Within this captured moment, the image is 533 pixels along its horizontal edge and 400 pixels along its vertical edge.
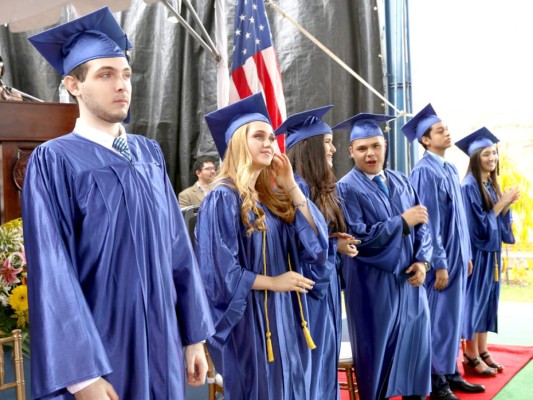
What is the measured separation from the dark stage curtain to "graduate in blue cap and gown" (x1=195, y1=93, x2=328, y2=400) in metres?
5.03

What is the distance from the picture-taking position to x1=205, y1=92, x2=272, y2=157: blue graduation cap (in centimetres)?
304

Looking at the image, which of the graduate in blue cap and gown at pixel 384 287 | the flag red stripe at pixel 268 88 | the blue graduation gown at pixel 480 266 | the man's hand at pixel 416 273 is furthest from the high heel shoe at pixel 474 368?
the flag red stripe at pixel 268 88

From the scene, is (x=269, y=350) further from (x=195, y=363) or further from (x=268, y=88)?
(x=268, y=88)

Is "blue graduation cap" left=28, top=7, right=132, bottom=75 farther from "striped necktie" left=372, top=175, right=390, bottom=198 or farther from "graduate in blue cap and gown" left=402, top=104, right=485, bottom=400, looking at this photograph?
"graduate in blue cap and gown" left=402, top=104, right=485, bottom=400

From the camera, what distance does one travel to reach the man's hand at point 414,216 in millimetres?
3876

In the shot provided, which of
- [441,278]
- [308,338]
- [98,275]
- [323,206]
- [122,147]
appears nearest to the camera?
[98,275]

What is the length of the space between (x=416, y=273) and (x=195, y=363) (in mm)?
2011

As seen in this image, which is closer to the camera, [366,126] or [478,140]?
[366,126]

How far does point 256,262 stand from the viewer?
2924 mm

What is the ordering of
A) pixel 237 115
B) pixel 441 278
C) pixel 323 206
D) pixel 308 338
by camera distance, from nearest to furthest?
pixel 308 338
pixel 237 115
pixel 323 206
pixel 441 278

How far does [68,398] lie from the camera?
1.90 meters

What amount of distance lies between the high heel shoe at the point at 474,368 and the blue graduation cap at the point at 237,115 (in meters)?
3.09

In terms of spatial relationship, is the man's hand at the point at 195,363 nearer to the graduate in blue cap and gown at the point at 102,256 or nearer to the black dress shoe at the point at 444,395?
the graduate in blue cap and gown at the point at 102,256

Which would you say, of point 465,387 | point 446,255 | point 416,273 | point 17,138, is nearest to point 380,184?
point 416,273
